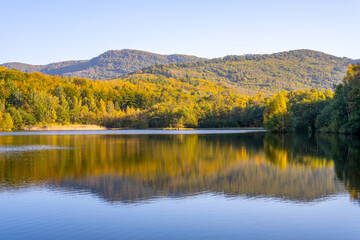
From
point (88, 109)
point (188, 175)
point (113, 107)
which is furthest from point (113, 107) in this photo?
point (188, 175)

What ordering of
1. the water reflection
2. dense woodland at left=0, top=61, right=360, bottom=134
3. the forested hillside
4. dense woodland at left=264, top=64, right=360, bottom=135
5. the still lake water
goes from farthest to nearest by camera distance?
the forested hillside
dense woodland at left=0, top=61, right=360, bottom=134
dense woodland at left=264, top=64, right=360, bottom=135
the water reflection
the still lake water

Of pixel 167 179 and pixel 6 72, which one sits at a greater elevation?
pixel 6 72

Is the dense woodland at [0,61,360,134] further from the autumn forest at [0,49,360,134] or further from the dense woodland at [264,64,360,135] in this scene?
the dense woodland at [264,64,360,135]

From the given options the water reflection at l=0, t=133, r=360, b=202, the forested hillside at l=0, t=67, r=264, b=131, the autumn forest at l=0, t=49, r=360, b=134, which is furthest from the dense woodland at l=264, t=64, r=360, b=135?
the water reflection at l=0, t=133, r=360, b=202

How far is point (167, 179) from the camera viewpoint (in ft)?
61.1

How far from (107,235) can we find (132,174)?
986 cm

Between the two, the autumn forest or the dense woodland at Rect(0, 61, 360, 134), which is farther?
the autumn forest

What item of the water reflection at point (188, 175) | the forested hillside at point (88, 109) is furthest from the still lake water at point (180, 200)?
the forested hillside at point (88, 109)

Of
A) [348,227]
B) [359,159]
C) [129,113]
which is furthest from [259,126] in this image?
[348,227]

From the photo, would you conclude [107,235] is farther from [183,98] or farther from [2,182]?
[183,98]

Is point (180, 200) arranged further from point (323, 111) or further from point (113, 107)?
point (113, 107)

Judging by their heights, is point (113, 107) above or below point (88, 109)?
above

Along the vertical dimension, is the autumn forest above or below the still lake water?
above

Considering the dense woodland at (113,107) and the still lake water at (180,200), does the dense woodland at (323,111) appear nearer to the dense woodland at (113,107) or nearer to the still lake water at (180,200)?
the dense woodland at (113,107)
